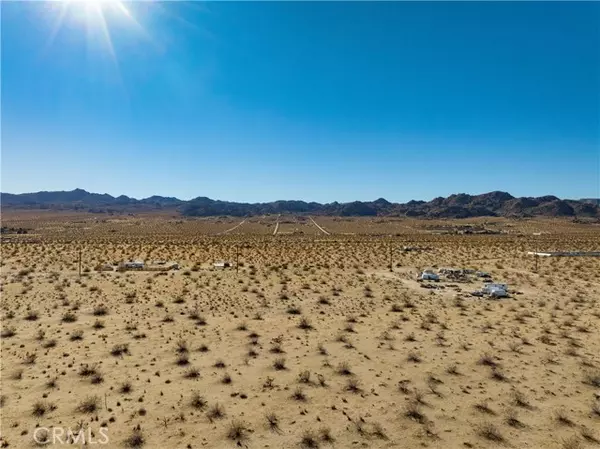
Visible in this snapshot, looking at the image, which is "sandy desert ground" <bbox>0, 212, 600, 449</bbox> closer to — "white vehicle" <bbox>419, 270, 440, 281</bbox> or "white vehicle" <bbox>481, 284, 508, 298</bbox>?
"white vehicle" <bbox>481, 284, 508, 298</bbox>

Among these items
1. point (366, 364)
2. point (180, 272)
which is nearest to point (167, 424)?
point (366, 364)

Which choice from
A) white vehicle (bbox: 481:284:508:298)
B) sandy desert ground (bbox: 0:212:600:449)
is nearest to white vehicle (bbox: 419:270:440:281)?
sandy desert ground (bbox: 0:212:600:449)

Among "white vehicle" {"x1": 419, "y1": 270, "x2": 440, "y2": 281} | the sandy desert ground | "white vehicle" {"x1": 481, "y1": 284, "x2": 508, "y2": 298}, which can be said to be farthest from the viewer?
"white vehicle" {"x1": 419, "y1": 270, "x2": 440, "y2": 281}

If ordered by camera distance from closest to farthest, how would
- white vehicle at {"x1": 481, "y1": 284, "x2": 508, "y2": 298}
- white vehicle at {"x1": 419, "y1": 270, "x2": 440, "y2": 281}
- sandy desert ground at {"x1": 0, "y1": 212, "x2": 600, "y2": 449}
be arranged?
sandy desert ground at {"x1": 0, "y1": 212, "x2": 600, "y2": 449} → white vehicle at {"x1": 481, "y1": 284, "x2": 508, "y2": 298} → white vehicle at {"x1": 419, "y1": 270, "x2": 440, "y2": 281}

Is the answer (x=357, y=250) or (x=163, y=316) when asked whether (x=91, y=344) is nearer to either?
(x=163, y=316)

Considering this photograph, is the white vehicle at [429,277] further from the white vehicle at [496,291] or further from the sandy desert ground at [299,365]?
the white vehicle at [496,291]

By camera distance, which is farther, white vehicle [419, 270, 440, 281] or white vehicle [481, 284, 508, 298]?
white vehicle [419, 270, 440, 281]

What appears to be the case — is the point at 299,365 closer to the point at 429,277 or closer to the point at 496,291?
the point at 496,291

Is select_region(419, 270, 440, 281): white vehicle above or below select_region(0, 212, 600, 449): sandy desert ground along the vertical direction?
above

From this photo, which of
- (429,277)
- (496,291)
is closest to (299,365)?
(496,291)
